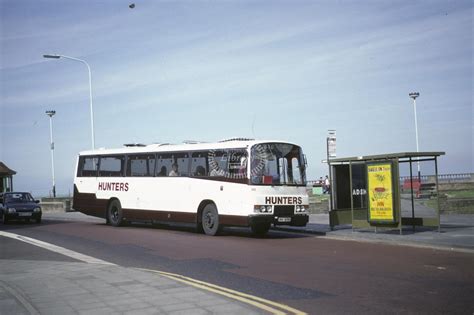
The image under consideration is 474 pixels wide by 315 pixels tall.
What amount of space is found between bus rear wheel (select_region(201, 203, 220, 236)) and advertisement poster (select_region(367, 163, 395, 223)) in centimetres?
498

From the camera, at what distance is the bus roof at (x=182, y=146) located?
681 inches

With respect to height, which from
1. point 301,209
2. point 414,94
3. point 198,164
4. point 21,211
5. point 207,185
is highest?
point 414,94

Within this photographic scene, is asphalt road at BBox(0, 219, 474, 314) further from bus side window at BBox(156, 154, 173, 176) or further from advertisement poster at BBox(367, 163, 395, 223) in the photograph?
bus side window at BBox(156, 154, 173, 176)

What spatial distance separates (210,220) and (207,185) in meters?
1.19

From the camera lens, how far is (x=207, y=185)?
59.4ft

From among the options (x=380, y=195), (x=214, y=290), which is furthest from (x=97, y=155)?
(x=214, y=290)

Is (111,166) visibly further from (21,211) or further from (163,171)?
(21,211)

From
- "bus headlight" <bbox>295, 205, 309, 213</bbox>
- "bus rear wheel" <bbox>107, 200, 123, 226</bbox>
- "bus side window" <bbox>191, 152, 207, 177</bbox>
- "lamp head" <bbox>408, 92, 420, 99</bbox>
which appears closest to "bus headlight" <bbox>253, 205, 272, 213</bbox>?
"bus headlight" <bbox>295, 205, 309, 213</bbox>

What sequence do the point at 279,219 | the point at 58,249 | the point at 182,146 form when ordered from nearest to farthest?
the point at 58,249, the point at 279,219, the point at 182,146

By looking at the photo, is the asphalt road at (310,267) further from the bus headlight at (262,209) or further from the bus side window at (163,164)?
the bus side window at (163,164)

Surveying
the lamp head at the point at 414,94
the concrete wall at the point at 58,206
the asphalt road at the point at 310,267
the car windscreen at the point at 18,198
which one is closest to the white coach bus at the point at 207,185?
the asphalt road at the point at 310,267

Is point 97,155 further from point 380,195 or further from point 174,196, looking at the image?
point 380,195

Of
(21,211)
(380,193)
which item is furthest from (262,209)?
(21,211)

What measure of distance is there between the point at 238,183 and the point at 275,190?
1190 millimetres
